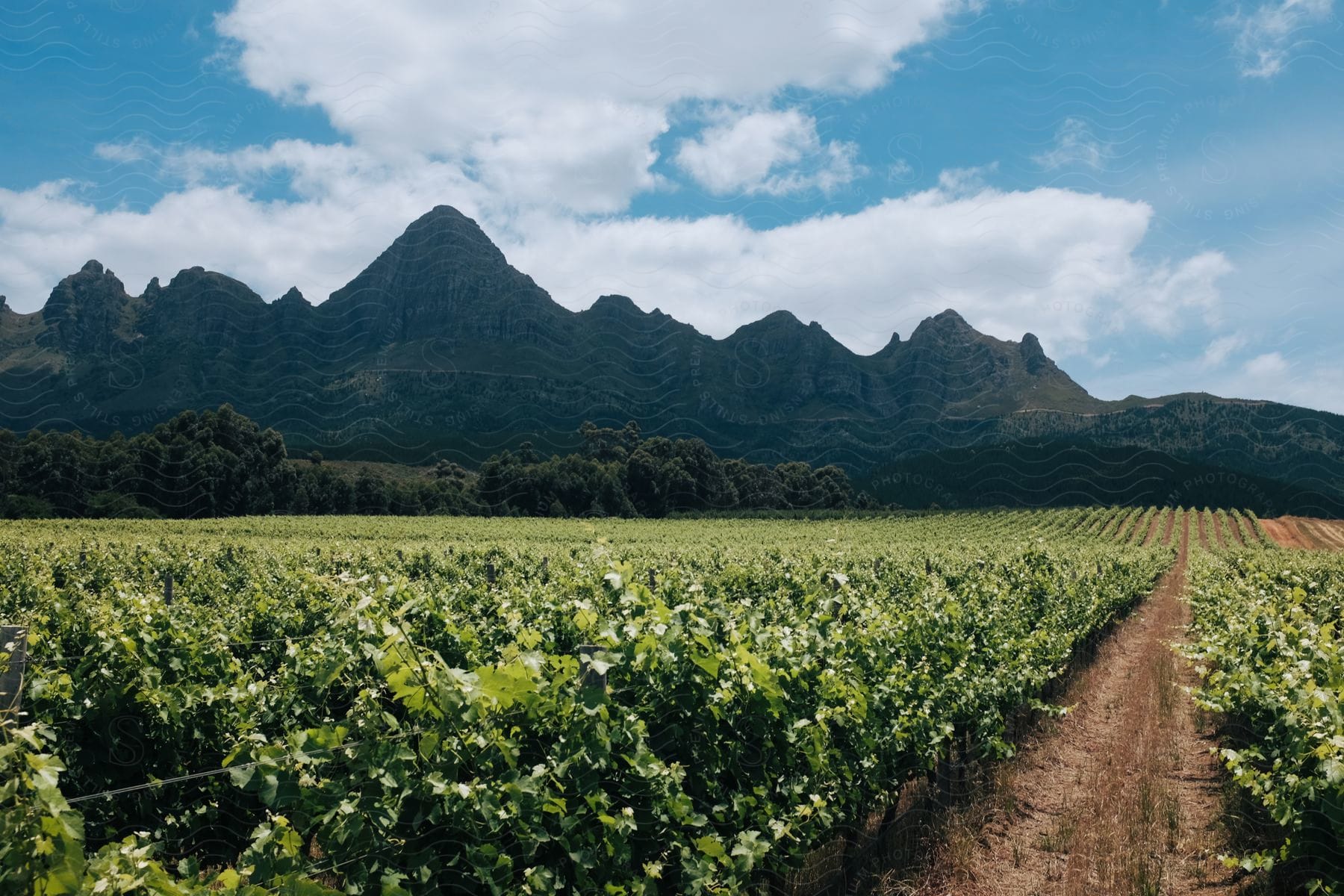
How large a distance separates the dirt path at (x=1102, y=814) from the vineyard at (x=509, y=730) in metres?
0.63

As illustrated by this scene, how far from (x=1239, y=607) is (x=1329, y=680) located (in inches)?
271

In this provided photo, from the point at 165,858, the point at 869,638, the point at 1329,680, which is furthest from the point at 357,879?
the point at 1329,680

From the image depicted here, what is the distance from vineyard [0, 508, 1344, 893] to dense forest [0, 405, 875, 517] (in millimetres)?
58067

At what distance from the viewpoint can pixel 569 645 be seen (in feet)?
25.6

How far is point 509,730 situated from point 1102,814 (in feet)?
21.2

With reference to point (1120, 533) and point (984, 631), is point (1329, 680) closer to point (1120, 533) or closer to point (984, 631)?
point (984, 631)

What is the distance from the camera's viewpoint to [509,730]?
129 inches

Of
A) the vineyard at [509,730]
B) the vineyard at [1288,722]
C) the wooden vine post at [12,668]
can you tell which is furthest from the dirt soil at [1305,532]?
the wooden vine post at [12,668]

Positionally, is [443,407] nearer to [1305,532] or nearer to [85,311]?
[85,311]

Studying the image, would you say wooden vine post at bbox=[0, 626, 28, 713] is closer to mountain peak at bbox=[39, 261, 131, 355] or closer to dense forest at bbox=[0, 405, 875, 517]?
dense forest at bbox=[0, 405, 875, 517]

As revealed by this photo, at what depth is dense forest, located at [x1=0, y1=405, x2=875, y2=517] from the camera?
58469mm

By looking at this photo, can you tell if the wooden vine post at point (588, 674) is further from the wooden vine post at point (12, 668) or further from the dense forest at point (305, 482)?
the dense forest at point (305, 482)

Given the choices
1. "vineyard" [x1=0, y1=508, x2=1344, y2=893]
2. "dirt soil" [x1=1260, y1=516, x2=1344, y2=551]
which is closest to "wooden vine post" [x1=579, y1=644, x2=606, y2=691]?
"vineyard" [x1=0, y1=508, x2=1344, y2=893]

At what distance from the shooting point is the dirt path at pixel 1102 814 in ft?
19.4
